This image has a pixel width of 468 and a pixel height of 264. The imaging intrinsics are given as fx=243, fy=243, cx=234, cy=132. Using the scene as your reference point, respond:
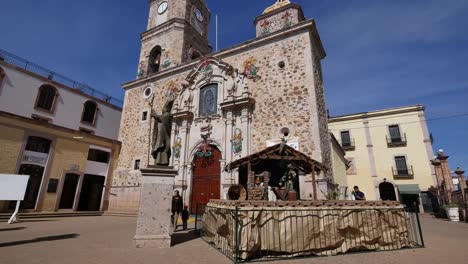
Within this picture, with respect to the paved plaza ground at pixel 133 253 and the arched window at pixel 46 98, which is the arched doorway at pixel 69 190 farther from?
the paved plaza ground at pixel 133 253

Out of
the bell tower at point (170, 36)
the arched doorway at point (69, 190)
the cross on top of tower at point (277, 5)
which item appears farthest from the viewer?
the bell tower at point (170, 36)

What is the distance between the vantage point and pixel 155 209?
247 inches

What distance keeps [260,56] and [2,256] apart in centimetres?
1331

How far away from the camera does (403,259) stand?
497 centimetres

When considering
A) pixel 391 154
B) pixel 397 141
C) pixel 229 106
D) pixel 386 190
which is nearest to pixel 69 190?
pixel 229 106

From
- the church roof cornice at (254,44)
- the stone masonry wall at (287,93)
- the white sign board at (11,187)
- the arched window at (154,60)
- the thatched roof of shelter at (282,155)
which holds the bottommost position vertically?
the white sign board at (11,187)

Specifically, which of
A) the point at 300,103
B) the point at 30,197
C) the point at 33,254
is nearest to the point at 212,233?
the point at 33,254

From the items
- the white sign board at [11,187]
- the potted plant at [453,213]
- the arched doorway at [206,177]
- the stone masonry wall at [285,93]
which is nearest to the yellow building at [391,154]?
the potted plant at [453,213]

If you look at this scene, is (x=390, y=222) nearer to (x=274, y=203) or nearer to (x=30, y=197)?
(x=274, y=203)

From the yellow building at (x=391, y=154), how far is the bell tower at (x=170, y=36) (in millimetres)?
17676

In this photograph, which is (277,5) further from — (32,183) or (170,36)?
(32,183)

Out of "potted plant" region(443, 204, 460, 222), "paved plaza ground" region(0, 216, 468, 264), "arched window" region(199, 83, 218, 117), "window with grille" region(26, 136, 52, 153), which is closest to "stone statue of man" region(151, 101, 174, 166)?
"paved plaza ground" region(0, 216, 468, 264)

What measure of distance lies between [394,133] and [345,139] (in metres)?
4.40

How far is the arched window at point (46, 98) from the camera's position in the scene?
18.9 m
